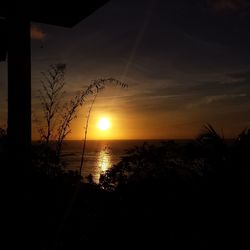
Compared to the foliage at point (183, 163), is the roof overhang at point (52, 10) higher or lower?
higher

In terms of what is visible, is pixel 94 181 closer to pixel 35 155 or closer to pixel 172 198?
pixel 35 155

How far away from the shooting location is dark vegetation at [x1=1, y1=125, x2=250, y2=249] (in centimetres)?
354

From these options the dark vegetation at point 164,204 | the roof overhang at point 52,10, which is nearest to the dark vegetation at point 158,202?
the dark vegetation at point 164,204

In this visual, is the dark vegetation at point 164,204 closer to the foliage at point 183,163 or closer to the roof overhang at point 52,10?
the foliage at point 183,163

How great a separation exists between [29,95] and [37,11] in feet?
2.36

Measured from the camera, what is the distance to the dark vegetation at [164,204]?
3535 mm

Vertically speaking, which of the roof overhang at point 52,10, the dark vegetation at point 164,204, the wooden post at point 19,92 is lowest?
the dark vegetation at point 164,204

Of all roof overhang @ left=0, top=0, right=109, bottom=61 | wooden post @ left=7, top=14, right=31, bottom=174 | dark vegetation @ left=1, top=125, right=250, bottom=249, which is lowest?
dark vegetation @ left=1, top=125, right=250, bottom=249

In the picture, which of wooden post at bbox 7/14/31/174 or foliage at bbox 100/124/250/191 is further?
foliage at bbox 100/124/250/191

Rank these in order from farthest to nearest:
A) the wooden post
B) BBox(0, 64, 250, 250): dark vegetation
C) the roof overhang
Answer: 1. BBox(0, 64, 250, 250): dark vegetation
2. the roof overhang
3. the wooden post

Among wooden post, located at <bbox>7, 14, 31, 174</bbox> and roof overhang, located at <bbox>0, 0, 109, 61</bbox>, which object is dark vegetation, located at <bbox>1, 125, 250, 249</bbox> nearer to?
wooden post, located at <bbox>7, 14, 31, 174</bbox>

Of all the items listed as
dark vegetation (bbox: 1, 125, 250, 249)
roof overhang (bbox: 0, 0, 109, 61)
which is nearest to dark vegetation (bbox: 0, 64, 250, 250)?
dark vegetation (bbox: 1, 125, 250, 249)

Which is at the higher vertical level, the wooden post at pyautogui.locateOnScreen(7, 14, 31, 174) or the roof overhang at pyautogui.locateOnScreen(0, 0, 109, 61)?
the roof overhang at pyautogui.locateOnScreen(0, 0, 109, 61)

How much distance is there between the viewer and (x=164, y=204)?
4.06 metres
